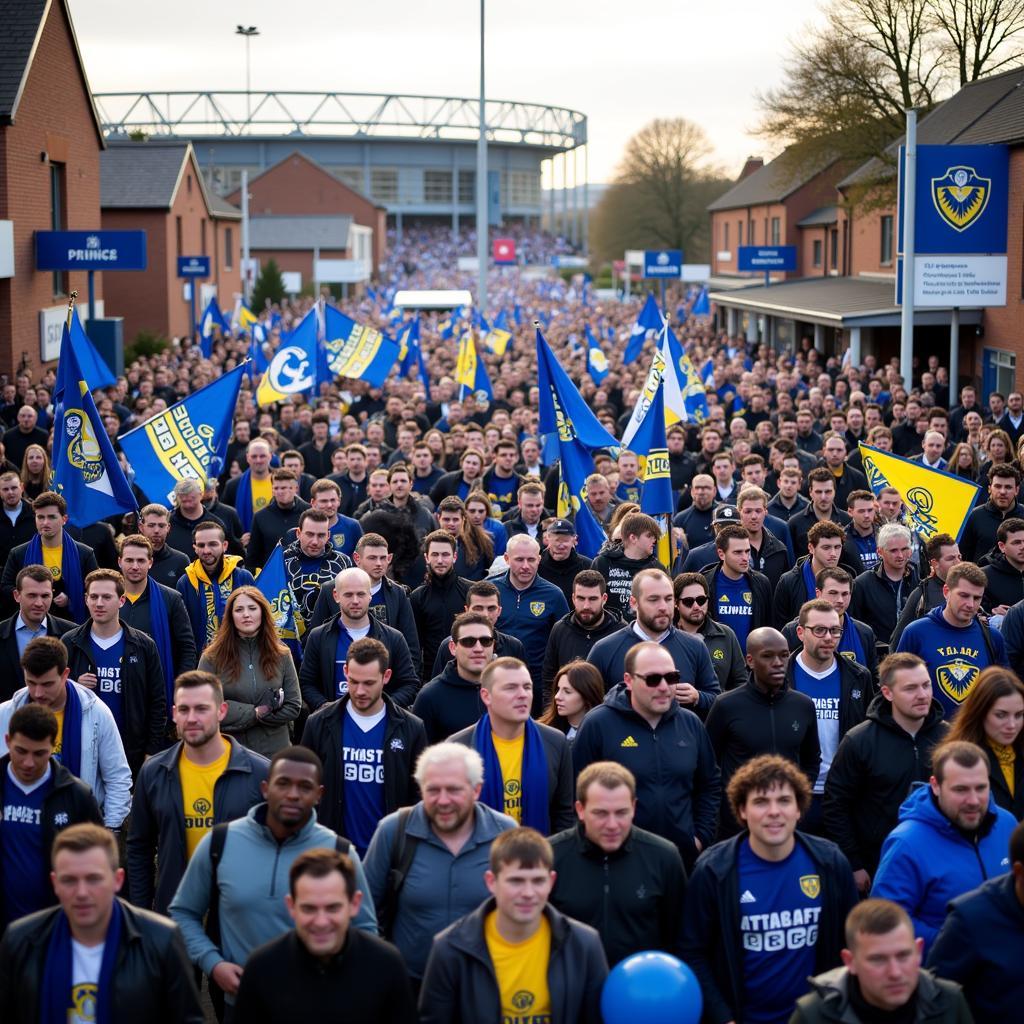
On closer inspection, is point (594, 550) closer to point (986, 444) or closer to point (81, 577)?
point (81, 577)

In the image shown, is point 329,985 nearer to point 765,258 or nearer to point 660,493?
point 660,493

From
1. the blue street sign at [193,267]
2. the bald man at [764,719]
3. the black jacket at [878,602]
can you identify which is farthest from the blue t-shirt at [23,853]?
the blue street sign at [193,267]

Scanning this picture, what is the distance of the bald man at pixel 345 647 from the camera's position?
795cm

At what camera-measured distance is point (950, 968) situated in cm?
479

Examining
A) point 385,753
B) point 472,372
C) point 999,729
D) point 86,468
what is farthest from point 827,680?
point 472,372

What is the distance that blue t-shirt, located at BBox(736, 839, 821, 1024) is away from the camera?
17.0 ft

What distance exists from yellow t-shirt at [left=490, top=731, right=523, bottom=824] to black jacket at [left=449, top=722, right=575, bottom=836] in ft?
0.40

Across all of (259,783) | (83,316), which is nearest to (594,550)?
(259,783)

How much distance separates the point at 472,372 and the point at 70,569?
13327 millimetres

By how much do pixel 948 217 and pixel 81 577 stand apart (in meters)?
18.8

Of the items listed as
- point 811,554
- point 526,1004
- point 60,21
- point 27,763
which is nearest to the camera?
point 526,1004

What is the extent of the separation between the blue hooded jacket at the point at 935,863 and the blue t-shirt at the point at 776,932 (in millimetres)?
330

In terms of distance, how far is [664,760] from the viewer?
6.35 m

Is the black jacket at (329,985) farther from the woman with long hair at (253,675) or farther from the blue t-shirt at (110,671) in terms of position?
the blue t-shirt at (110,671)
